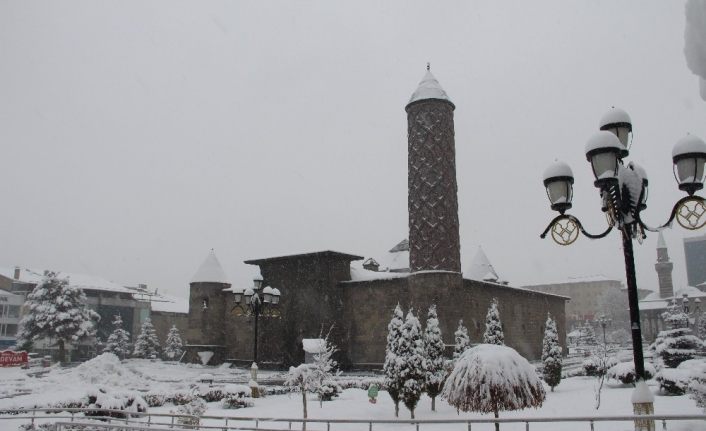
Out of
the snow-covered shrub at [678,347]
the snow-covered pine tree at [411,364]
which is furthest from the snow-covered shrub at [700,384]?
the snow-covered shrub at [678,347]

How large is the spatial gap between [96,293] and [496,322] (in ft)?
152

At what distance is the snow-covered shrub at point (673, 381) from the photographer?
1938 cm

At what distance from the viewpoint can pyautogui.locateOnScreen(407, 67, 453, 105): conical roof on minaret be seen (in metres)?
31.0

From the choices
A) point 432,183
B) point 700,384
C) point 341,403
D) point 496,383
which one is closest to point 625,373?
point 341,403

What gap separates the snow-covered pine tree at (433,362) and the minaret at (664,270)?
7987 centimetres

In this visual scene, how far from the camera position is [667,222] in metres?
6.29

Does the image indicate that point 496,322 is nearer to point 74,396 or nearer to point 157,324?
point 74,396

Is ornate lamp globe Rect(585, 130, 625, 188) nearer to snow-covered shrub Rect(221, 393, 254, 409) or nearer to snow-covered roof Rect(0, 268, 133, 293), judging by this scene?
snow-covered shrub Rect(221, 393, 254, 409)

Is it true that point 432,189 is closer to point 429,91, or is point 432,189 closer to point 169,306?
point 429,91

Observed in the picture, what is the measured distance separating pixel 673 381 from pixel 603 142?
17.0 meters

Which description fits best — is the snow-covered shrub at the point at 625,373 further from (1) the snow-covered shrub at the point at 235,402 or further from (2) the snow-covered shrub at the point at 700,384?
(1) the snow-covered shrub at the point at 235,402

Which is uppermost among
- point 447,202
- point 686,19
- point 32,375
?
point 447,202

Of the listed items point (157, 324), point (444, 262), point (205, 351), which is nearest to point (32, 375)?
point (205, 351)

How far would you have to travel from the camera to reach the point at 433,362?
806 inches
